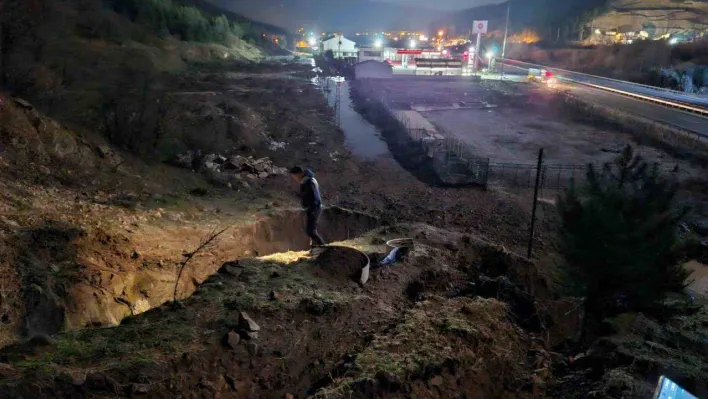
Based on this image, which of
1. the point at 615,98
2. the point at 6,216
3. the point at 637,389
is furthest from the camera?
the point at 615,98

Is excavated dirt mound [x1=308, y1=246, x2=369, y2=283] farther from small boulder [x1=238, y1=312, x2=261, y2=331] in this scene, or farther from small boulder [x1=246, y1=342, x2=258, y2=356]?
small boulder [x1=246, y1=342, x2=258, y2=356]

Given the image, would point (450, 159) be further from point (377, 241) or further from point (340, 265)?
point (340, 265)

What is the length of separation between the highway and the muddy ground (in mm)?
25443

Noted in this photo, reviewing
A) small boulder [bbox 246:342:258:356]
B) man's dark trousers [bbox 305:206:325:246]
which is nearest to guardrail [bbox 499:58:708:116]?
man's dark trousers [bbox 305:206:325:246]

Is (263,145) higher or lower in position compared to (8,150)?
lower

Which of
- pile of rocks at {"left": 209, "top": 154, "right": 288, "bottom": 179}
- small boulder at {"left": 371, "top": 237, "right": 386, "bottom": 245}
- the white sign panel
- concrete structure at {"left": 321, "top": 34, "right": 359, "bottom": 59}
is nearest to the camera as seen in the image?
small boulder at {"left": 371, "top": 237, "right": 386, "bottom": 245}

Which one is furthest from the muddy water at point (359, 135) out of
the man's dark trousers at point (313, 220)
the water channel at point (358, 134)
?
the man's dark trousers at point (313, 220)

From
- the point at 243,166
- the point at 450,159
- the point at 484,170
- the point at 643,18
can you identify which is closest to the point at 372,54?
the point at 643,18

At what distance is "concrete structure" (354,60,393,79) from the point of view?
6087 centimetres

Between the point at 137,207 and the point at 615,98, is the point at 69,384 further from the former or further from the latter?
the point at 615,98

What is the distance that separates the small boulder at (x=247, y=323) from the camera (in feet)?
19.3

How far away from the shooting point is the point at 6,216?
8320 millimetres

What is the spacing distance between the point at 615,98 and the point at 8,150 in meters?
46.8

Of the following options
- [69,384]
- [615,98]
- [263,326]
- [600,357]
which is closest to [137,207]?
[263,326]
